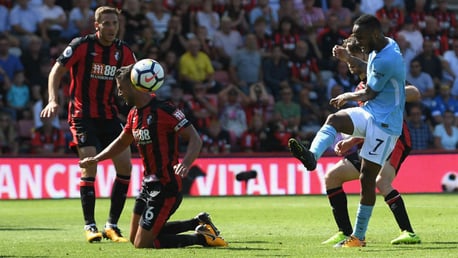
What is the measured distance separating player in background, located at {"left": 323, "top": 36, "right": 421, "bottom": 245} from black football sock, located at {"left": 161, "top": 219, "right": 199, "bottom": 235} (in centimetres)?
138

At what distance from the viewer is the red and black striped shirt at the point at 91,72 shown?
12031 millimetres

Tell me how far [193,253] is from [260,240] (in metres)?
1.82

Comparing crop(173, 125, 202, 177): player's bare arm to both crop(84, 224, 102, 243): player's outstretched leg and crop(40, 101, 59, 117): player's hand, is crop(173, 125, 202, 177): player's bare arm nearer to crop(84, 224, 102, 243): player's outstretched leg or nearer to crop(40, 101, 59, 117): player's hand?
crop(84, 224, 102, 243): player's outstretched leg

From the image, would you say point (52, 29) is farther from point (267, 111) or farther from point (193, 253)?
point (193, 253)

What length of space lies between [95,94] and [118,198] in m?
1.22

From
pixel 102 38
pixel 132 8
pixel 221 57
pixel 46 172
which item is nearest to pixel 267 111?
pixel 221 57

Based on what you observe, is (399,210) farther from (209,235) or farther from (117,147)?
(117,147)

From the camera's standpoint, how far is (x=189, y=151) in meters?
10.1

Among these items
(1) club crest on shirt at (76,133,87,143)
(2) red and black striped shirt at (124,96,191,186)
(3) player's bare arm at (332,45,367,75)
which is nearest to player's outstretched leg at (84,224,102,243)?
(1) club crest on shirt at (76,133,87,143)

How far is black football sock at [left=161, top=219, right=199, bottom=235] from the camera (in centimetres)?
1061

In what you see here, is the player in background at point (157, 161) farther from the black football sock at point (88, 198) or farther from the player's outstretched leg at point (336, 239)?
the black football sock at point (88, 198)

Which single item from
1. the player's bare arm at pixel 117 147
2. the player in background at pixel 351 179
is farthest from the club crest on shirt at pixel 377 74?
the player's bare arm at pixel 117 147

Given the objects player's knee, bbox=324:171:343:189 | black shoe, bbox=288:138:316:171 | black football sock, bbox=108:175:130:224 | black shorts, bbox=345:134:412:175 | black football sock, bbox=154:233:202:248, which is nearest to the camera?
black shoe, bbox=288:138:316:171

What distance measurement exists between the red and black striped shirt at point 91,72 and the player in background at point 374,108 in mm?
3119
